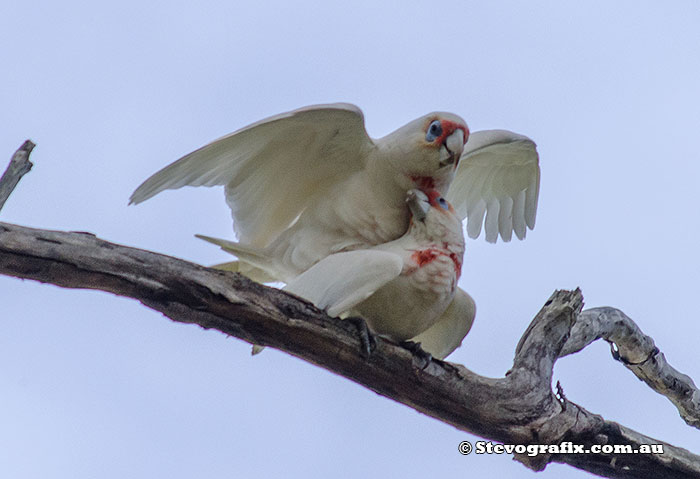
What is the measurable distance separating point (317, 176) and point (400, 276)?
0.55 metres

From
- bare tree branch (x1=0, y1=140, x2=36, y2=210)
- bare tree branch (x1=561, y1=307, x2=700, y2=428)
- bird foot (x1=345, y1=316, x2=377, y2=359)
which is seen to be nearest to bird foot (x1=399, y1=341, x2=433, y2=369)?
bird foot (x1=345, y1=316, x2=377, y2=359)

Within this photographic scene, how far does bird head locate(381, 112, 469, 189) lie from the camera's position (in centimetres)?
308

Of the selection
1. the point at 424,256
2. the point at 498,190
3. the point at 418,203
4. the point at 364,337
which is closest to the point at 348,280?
the point at 364,337

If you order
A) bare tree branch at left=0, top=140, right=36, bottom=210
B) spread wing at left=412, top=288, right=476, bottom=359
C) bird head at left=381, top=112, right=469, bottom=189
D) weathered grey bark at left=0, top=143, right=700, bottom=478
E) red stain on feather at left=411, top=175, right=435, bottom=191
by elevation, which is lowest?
weathered grey bark at left=0, top=143, right=700, bottom=478

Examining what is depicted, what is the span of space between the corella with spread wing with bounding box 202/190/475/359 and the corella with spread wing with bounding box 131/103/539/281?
0.27 ft

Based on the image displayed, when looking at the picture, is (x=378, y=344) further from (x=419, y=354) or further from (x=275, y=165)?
(x=275, y=165)

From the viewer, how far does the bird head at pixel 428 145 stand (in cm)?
308

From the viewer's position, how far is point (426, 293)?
299cm

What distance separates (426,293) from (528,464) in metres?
0.77

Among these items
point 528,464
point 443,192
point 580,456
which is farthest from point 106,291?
point 580,456

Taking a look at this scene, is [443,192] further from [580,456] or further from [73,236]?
[73,236]

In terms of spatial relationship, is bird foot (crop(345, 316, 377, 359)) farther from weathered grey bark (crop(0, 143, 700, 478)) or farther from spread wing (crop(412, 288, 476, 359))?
spread wing (crop(412, 288, 476, 359))

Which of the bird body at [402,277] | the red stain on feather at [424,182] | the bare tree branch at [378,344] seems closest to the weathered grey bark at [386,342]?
the bare tree branch at [378,344]

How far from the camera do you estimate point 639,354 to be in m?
3.80
